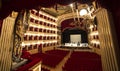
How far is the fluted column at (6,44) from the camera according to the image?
2.49 metres

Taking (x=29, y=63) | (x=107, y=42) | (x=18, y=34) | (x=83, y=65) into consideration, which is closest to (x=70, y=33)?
(x=83, y=65)

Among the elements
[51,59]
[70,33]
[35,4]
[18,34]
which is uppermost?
[70,33]

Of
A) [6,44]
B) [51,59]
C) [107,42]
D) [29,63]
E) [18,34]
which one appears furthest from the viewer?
[51,59]

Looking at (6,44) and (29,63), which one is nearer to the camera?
(6,44)

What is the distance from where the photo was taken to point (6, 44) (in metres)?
2.59

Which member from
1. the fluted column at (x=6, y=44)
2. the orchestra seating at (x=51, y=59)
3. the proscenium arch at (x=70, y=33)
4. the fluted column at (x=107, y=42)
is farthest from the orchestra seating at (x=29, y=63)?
the proscenium arch at (x=70, y=33)

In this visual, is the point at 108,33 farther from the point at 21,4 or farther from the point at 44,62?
the point at 44,62

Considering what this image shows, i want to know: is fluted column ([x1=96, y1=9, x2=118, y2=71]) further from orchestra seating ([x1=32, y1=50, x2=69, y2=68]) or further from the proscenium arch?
the proscenium arch

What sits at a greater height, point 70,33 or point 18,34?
point 70,33

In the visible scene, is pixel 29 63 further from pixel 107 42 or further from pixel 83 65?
pixel 83 65

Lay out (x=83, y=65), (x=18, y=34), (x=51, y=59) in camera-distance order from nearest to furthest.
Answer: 1. (x=18, y=34)
2. (x=83, y=65)
3. (x=51, y=59)

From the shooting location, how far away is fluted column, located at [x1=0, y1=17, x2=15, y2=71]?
2492 millimetres

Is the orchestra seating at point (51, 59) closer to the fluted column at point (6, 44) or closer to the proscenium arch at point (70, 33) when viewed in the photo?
the fluted column at point (6, 44)

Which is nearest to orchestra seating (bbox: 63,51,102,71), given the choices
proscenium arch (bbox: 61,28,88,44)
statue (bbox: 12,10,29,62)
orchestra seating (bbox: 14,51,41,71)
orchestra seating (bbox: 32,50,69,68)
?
orchestra seating (bbox: 32,50,69,68)
